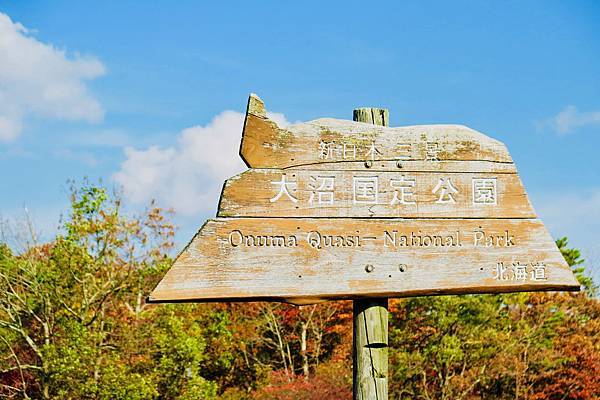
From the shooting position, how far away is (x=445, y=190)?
362 cm

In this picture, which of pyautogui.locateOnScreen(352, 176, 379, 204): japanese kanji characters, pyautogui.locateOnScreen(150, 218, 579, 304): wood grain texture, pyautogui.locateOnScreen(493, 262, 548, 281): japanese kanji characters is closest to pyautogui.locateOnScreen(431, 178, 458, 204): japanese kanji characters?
pyautogui.locateOnScreen(150, 218, 579, 304): wood grain texture

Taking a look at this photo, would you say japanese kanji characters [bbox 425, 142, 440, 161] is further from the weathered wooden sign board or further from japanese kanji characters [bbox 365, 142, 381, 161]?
japanese kanji characters [bbox 365, 142, 381, 161]

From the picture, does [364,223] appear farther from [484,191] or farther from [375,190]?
[484,191]

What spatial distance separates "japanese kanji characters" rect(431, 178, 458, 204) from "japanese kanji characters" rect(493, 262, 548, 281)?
41 cm

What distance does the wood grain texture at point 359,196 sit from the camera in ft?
11.5

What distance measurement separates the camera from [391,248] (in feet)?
11.6

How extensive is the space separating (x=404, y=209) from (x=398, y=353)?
10.1 m

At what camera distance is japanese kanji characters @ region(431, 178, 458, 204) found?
3613mm

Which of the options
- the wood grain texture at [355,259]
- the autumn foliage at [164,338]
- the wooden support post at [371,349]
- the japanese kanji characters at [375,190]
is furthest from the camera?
the autumn foliage at [164,338]

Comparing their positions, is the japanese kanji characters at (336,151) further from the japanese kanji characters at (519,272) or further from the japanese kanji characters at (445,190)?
the japanese kanji characters at (519,272)

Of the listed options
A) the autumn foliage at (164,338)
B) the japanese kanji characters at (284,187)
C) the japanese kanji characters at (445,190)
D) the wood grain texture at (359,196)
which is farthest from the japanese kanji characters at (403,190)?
the autumn foliage at (164,338)

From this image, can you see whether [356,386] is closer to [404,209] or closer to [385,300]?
[385,300]

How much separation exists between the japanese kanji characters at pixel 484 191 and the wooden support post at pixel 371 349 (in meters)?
0.71

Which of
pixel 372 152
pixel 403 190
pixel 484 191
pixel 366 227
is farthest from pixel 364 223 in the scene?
pixel 484 191
